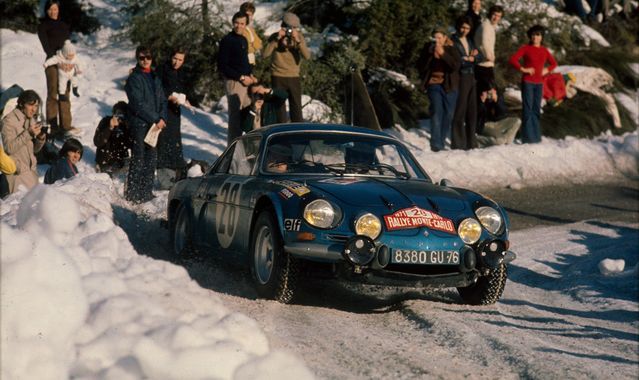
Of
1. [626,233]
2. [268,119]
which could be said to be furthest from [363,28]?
[626,233]

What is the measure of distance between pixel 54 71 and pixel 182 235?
22.7 feet

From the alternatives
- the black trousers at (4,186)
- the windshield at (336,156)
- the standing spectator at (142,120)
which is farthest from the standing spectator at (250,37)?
the windshield at (336,156)

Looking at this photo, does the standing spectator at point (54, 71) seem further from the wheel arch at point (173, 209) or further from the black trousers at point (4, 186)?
the wheel arch at point (173, 209)

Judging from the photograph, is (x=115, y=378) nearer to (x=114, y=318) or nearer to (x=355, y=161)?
(x=114, y=318)

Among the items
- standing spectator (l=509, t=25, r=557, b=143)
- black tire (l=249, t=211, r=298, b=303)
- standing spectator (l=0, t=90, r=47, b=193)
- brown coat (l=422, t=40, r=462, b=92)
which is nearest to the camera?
black tire (l=249, t=211, r=298, b=303)

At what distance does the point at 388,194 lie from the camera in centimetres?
807

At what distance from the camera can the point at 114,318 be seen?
4785 mm

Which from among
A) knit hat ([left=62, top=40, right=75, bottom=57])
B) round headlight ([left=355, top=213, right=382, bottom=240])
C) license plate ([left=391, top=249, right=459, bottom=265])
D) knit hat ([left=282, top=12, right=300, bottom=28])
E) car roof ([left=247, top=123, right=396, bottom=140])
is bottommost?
license plate ([left=391, top=249, right=459, bottom=265])

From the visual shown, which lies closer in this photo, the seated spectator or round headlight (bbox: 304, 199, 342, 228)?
round headlight (bbox: 304, 199, 342, 228)

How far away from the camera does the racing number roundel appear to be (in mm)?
8789

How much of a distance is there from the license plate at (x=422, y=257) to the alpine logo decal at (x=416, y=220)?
0.17 metres

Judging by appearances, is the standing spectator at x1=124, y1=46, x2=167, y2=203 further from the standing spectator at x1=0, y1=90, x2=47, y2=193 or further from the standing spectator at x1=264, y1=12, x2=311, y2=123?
the standing spectator at x1=264, y1=12, x2=311, y2=123

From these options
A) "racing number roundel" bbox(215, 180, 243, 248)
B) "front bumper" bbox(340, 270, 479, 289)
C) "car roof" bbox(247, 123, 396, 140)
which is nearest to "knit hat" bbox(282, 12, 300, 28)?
"car roof" bbox(247, 123, 396, 140)

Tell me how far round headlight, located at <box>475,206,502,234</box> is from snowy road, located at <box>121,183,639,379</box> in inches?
24.6
